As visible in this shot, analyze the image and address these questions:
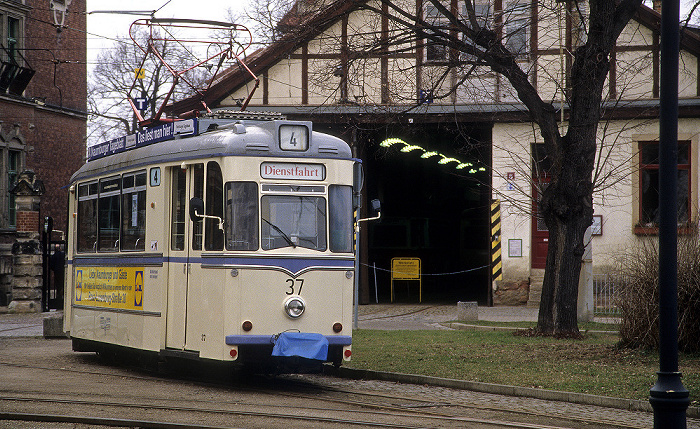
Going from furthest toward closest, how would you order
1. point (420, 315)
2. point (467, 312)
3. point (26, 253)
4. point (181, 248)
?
1. point (26, 253)
2. point (420, 315)
3. point (467, 312)
4. point (181, 248)

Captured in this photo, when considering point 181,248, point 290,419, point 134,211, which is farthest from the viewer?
point 134,211

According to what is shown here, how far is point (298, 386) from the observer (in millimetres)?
12406

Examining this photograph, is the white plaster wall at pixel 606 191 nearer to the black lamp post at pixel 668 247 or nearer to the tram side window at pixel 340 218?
the tram side window at pixel 340 218

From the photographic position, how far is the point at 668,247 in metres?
7.51

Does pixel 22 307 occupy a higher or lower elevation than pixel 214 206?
lower

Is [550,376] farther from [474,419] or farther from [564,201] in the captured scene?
[564,201]

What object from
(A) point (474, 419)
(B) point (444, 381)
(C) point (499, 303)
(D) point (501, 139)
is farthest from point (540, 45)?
(A) point (474, 419)

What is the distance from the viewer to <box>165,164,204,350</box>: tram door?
1205cm

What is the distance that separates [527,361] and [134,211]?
237 inches

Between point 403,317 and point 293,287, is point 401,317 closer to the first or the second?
point 403,317

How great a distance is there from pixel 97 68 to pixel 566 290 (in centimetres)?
3972

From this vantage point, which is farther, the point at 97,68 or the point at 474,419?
the point at 97,68

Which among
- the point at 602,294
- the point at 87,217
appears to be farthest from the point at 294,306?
the point at 602,294

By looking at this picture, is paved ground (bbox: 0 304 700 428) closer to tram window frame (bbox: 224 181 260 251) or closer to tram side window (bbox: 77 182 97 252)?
tram side window (bbox: 77 182 97 252)
